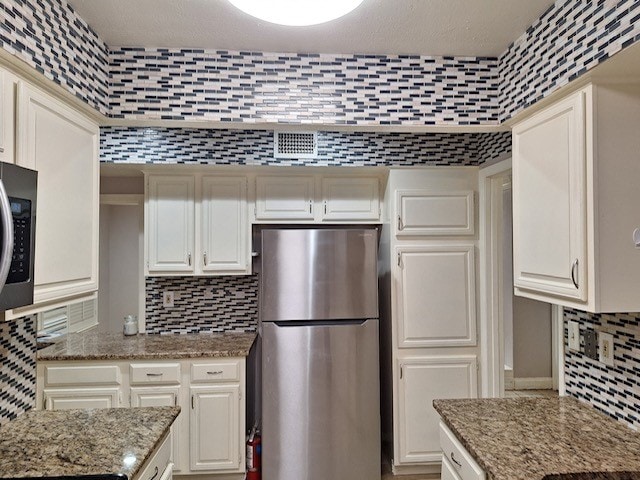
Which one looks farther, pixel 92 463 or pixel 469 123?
pixel 469 123

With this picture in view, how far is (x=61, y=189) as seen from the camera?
55.7 inches

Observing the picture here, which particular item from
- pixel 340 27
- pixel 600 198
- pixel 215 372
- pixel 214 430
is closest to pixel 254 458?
pixel 214 430

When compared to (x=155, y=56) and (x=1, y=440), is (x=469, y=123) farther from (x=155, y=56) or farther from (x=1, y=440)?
(x=1, y=440)

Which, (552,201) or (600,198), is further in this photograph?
(552,201)

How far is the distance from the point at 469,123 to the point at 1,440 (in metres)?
2.24

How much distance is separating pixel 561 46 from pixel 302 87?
1027mm

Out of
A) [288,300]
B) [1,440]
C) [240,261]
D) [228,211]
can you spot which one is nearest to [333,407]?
[288,300]

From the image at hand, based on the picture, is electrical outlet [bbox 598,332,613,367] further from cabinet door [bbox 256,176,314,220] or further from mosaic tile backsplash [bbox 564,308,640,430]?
cabinet door [bbox 256,176,314,220]

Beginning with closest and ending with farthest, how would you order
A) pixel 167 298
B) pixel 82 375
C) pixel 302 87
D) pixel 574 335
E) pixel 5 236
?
pixel 5 236
pixel 574 335
pixel 302 87
pixel 82 375
pixel 167 298

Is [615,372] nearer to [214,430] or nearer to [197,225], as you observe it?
[214,430]

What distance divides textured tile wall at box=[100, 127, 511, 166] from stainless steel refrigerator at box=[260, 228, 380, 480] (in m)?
0.60

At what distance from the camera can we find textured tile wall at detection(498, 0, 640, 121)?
3.83ft

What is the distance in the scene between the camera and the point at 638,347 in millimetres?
1378

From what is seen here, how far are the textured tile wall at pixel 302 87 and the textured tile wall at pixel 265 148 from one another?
857 mm
